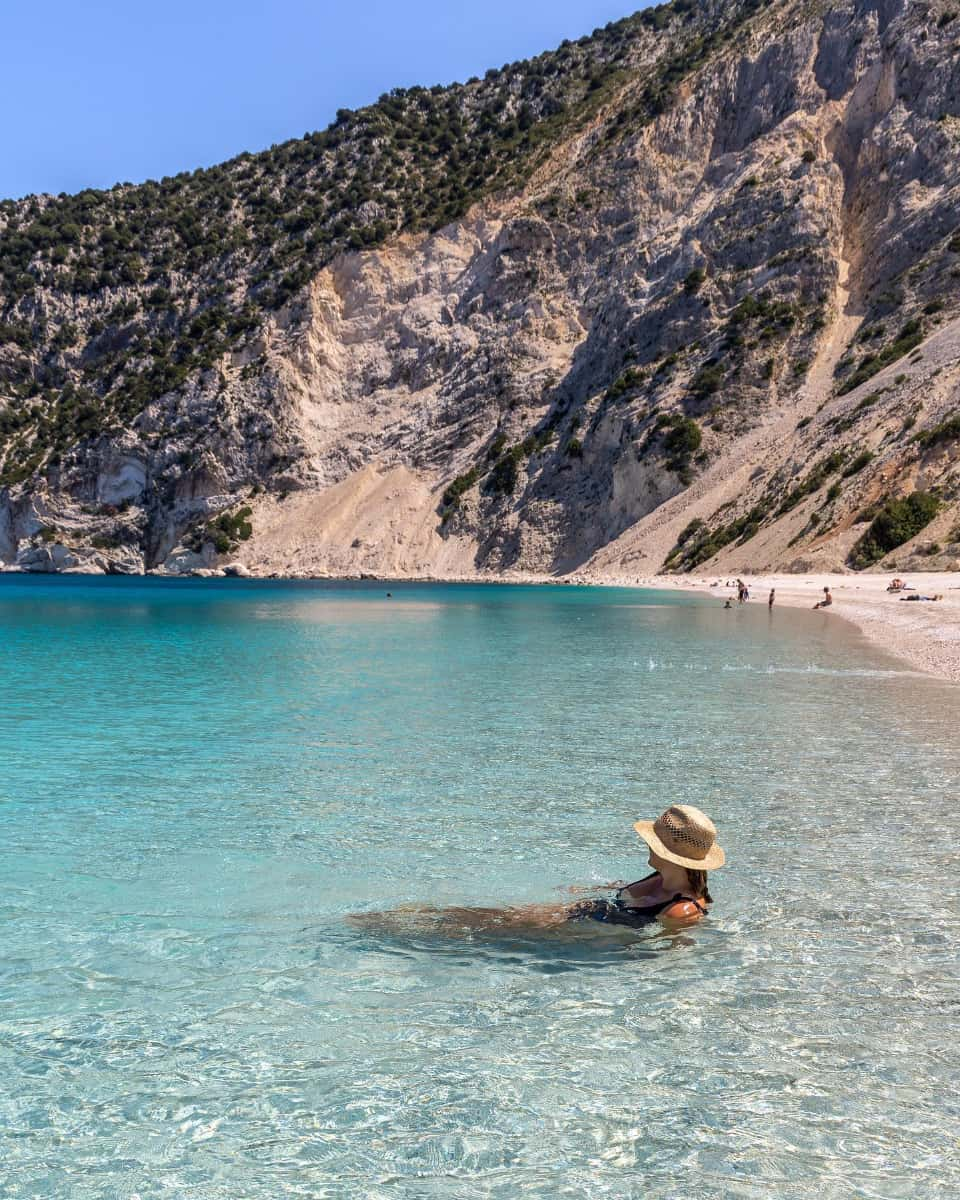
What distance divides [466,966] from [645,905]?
4.27ft

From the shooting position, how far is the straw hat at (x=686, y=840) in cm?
577

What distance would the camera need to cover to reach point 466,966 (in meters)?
5.79

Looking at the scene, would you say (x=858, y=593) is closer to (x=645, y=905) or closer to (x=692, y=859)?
(x=645, y=905)

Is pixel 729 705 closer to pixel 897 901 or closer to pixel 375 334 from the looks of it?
pixel 897 901

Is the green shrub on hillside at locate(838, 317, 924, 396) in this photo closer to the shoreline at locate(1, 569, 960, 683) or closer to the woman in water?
the shoreline at locate(1, 569, 960, 683)

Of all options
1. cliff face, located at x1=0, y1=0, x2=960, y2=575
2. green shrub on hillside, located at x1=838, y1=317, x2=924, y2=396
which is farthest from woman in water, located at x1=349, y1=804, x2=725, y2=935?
green shrub on hillside, located at x1=838, y1=317, x2=924, y2=396

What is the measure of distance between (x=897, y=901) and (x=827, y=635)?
20737mm

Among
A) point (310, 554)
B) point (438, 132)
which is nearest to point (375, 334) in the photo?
point (310, 554)

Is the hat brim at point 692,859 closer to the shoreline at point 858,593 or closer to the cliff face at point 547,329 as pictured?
the shoreline at point 858,593

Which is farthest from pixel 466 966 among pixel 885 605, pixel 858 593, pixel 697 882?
pixel 858 593

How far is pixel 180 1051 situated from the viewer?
477 cm

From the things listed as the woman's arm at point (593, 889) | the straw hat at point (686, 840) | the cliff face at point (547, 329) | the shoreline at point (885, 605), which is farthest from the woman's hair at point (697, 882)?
the cliff face at point (547, 329)

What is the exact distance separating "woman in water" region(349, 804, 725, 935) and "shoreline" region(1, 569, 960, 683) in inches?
532

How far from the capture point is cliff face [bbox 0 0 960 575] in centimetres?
6500
